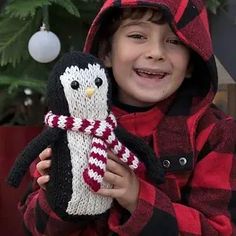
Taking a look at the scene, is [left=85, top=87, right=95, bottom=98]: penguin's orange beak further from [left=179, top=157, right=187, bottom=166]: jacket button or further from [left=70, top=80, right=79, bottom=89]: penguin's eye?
[left=179, top=157, right=187, bottom=166]: jacket button

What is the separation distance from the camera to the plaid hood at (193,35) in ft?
3.79

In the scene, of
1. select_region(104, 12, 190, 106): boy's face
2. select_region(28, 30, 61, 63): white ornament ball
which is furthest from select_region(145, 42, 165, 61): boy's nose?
select_region(28, 30, 61, 63): white ornament ball

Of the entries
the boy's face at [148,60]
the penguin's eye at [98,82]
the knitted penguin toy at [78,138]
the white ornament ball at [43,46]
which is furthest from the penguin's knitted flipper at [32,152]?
the white ornament ball at [43,46]

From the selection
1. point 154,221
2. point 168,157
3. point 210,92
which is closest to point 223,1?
point 210,92

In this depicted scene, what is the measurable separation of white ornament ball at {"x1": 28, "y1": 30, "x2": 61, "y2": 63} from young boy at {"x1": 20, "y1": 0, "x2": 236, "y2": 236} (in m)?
0.21

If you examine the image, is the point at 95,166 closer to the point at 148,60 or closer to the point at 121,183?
the point at 121,183

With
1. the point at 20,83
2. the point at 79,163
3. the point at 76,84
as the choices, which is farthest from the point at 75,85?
the point at 20,83

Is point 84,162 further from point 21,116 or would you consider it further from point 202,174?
point 21,116

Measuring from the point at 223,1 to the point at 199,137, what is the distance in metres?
0.75

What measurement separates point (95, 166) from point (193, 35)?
0.36 metres

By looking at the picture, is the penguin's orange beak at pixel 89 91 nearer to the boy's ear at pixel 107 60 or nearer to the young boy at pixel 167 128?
the young boy at pixel 167 128

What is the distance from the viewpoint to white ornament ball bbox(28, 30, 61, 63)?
143cm

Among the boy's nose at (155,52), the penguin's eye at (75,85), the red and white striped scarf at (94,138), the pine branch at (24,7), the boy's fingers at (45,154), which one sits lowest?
the boy's fingers at (45,154)

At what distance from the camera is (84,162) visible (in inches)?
39.8
